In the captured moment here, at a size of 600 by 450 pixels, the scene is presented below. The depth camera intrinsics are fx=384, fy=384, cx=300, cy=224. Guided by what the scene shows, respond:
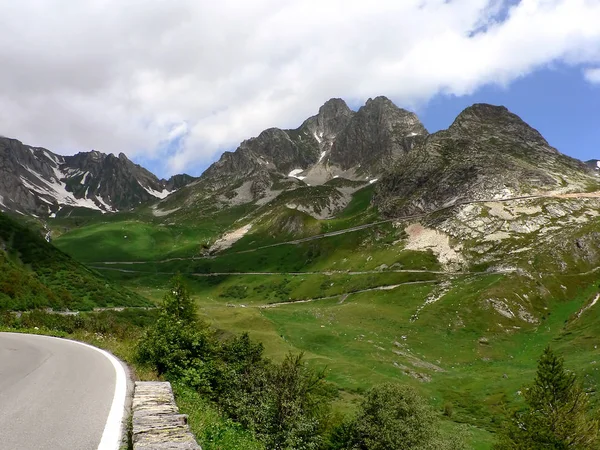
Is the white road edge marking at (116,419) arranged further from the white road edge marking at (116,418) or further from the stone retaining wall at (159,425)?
the stone retaining wall at (159,425)

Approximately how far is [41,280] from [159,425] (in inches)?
3173

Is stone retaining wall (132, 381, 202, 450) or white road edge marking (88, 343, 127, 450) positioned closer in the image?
stone retaining wall (132, 381, 202, 450)

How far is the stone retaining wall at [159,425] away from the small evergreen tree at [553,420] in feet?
110

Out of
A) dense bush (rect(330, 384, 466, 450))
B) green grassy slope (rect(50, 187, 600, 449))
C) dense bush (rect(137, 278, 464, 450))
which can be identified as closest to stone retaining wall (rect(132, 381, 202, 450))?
dense bush (rect(137, 278, 464, 450))

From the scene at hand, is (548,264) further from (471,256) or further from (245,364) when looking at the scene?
(245,364)

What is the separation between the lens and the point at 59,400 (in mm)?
13438

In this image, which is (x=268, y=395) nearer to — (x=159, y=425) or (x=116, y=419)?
(x=116, y=419)

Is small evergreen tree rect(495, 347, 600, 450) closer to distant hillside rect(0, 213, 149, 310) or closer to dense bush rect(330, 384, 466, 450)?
dense bush rect(330, 384, 466, 450)

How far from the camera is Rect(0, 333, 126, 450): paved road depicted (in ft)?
32.3

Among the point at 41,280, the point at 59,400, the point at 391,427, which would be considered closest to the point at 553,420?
the point at 391,427

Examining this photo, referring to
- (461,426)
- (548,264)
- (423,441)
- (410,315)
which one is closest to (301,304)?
(410,315)

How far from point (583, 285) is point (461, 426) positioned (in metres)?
85.2

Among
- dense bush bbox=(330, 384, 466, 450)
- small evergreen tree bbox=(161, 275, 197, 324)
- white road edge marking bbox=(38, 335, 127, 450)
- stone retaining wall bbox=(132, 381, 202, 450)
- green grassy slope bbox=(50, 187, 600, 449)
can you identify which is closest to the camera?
stone retaining wall bbox=(132, 381, 202, 450)

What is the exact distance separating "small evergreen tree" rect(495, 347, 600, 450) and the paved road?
33.5 m
